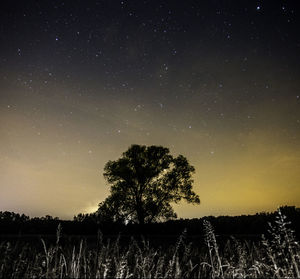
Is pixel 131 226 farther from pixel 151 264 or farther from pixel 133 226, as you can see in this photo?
pixel 151 264

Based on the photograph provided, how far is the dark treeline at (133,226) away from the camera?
19938 mm

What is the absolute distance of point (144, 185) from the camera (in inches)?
1163

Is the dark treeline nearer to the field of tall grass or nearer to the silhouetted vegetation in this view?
the silhouetted vegetation

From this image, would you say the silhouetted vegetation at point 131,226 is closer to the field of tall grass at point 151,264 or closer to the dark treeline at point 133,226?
the dark treeline at point 133,226

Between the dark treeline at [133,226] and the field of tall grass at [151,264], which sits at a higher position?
the dark treeline at [133,226]

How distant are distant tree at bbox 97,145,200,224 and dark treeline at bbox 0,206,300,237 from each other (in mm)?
2704

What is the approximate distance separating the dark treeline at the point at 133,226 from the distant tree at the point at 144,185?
106 inches

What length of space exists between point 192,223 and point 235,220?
3.63 meters

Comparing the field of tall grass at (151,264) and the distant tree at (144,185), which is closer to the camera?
the field of tall grass at (151,264)

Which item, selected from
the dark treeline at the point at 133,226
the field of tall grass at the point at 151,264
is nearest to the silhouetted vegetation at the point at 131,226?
the dark treeline at the point at 133,226

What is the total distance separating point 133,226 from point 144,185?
17.9 feet

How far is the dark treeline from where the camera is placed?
19.9 metres

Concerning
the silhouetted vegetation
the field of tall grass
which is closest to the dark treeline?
the silhouetted vegetation

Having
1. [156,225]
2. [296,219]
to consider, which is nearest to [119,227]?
[156,225]
